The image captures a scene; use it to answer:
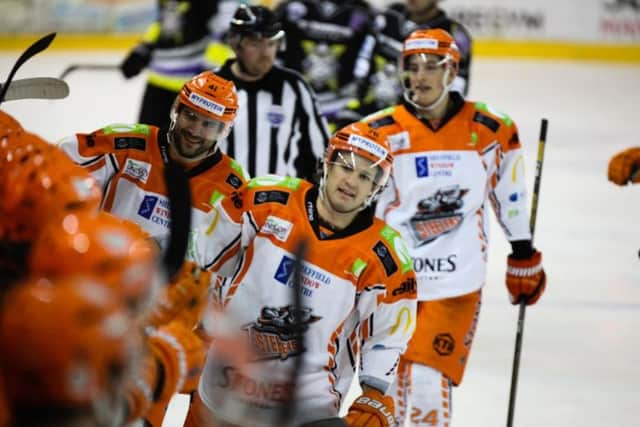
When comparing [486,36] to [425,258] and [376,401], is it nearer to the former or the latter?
[425,258]

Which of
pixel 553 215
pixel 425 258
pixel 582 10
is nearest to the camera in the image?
pixel 425 258

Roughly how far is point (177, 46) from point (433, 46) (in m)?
2.94

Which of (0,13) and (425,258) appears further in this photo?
(0,13)

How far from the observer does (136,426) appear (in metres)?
3.03

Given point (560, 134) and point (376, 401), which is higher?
point (376, 401)

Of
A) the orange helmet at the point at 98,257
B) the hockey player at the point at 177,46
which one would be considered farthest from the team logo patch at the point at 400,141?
the hockey player at the point at 177,46

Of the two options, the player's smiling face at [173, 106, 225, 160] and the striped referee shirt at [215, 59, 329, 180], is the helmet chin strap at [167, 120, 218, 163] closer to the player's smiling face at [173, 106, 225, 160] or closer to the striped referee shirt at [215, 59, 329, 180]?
the player's smiling face at [173, 106, 225, 160]

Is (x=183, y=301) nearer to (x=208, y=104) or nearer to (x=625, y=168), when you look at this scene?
(x=208, y=104)

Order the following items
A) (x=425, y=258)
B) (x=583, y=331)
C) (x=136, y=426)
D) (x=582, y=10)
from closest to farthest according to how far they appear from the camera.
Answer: (x=136, y=426)
(x=425, y=258)
(x=583, y=331)
(x=582, y=10)

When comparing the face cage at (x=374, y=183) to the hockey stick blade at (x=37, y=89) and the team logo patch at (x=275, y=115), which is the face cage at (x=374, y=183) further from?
the team logo patch at (x=275, y=115)

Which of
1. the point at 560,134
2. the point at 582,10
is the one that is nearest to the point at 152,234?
the point at 560,134

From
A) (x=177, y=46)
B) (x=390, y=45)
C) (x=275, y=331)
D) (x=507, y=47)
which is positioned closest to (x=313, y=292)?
(x=275, y=331)

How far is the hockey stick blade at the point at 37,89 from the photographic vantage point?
136 inches

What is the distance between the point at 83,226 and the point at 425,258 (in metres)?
2.42
